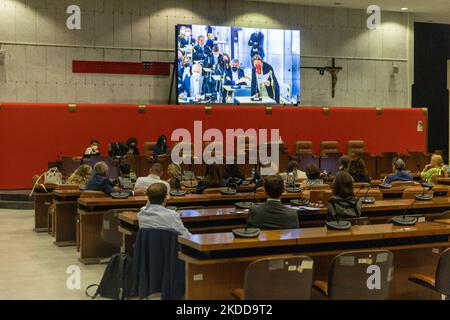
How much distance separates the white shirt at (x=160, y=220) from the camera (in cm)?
511

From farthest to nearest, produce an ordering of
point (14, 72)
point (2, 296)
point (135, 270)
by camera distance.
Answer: point (14, 72) < point (2, 296) < point (135, 270)

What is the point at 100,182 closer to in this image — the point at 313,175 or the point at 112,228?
the point at 112,228

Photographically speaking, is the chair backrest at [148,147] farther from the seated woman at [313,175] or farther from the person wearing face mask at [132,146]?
the seated woman at [313,175]

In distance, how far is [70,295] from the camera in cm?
611

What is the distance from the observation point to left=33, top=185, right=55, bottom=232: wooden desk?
9.99 meters

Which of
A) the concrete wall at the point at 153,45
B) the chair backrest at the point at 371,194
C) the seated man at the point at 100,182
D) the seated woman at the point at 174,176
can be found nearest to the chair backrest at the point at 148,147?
the concrete wall at the point at 153,45

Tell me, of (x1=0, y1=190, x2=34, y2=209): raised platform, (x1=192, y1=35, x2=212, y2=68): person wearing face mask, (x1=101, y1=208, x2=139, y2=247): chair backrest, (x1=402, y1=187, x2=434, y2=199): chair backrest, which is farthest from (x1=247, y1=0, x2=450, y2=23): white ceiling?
(x1=101, y1=208, x2=139, y2=247): chair backrest

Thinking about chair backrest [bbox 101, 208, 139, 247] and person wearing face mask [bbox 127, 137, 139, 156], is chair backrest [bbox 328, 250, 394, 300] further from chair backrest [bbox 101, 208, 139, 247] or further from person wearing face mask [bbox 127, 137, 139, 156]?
person wearing face mask [bbox 127, 137, 139, 156]

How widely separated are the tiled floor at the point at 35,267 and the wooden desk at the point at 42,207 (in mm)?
165

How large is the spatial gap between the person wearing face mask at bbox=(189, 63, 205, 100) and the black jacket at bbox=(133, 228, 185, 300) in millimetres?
11912

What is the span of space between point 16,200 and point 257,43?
7.82 metres

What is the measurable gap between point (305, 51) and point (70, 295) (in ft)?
46.4

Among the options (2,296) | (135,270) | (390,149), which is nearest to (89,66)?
(390,149)

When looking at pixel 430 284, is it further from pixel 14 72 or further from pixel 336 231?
pixel 14 72
